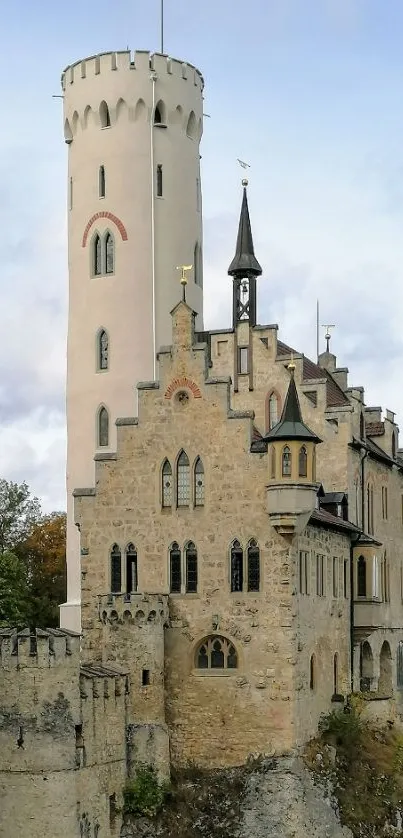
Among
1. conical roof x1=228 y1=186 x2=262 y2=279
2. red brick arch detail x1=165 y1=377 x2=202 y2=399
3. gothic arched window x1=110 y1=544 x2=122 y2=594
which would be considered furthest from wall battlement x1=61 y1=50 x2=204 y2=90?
gothic arched window x1=110 y1=544 x2=122 y2=594

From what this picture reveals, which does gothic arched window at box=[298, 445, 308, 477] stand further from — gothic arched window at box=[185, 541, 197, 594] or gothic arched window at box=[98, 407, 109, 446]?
gothic arched window at box=[98, 407, 109, 446]

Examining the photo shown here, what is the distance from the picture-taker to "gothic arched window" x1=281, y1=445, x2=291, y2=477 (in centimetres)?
5391

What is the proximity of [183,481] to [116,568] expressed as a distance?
12.4ft

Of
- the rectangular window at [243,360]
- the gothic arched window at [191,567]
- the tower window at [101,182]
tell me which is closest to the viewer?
the gothic arched window at [191,567]

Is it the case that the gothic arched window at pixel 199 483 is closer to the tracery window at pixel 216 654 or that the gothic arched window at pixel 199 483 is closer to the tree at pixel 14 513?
the tracery window at pixel 216 654

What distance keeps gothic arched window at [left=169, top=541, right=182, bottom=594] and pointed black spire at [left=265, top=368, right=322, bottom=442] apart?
5062 millimetres

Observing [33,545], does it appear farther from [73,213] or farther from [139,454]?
[139,454]

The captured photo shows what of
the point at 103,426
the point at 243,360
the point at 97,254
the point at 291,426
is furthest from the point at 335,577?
the point at 97,254

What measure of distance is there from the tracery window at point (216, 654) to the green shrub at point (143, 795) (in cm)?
424

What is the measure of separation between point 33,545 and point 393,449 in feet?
105

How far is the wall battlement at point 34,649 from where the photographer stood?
48.5 m

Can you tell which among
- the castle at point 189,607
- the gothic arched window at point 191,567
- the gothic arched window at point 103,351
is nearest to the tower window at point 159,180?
the gothic arched window at point 103,351

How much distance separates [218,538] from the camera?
55.1 meters

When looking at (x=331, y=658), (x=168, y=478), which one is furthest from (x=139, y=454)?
(x=331, y=658)
